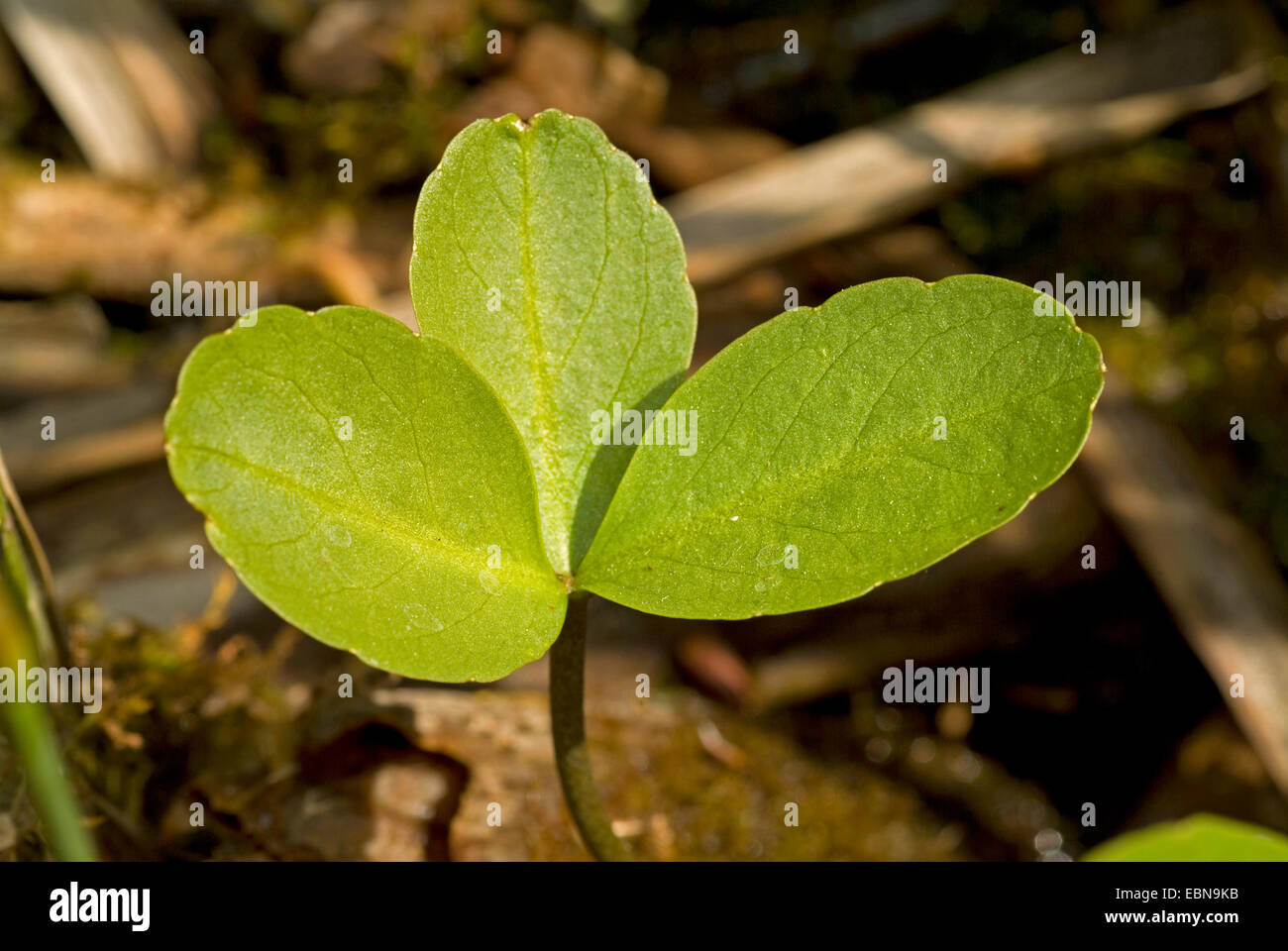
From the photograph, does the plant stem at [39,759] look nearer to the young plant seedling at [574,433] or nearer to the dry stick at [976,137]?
the young plant seedling at [574,433]

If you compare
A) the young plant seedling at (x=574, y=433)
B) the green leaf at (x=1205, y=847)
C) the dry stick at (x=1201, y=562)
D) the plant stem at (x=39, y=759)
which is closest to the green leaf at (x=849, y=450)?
the young plant seedling at (x=574, y=433)

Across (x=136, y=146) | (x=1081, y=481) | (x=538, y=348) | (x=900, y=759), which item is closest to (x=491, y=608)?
(x=538, y=348)

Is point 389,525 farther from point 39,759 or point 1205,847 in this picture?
point 1205,847

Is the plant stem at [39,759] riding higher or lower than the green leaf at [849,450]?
lower

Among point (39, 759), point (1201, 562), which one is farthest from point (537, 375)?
point (1201, 562)

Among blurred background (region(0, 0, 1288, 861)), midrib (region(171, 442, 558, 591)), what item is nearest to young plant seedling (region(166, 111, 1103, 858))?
midrib (region(171, 442, 558, 591))
